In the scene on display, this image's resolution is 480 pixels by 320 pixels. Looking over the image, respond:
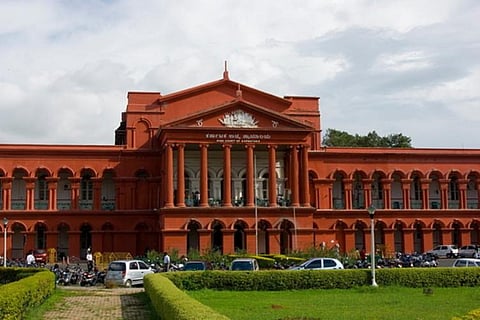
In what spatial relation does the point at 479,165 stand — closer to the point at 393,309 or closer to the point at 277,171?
the point at 277,171

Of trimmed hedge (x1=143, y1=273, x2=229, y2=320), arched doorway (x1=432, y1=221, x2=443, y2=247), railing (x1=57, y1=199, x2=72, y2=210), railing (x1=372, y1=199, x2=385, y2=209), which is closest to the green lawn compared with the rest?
trimmed hedge (x1=143, y1=273, x2=229, y2=320)

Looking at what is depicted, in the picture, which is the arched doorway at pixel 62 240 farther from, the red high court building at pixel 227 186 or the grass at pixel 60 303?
the grass at pixel 60 303

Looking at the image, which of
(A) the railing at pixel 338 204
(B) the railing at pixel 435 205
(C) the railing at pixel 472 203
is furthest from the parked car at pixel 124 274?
(C) the railing at pixel 472 203

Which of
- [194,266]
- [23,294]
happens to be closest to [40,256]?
[194,266]

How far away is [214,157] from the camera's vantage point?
2046 inches

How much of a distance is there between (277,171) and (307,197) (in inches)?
189

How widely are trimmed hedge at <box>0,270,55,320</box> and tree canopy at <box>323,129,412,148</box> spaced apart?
205 feet

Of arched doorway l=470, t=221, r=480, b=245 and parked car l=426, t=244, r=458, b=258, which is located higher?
arched doorway l=470, t=221, r=480, b=245

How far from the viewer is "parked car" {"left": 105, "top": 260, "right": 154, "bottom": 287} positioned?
2984cm

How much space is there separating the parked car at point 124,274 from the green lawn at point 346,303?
5418 millimetres

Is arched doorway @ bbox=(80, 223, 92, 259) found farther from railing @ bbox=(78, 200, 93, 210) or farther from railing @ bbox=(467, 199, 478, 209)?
railing @ bbox=(467, 199, 478, 209)

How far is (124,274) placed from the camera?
29797 mm

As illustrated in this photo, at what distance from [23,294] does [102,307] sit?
5.06m

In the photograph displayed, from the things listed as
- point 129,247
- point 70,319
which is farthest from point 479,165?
point 70,319
